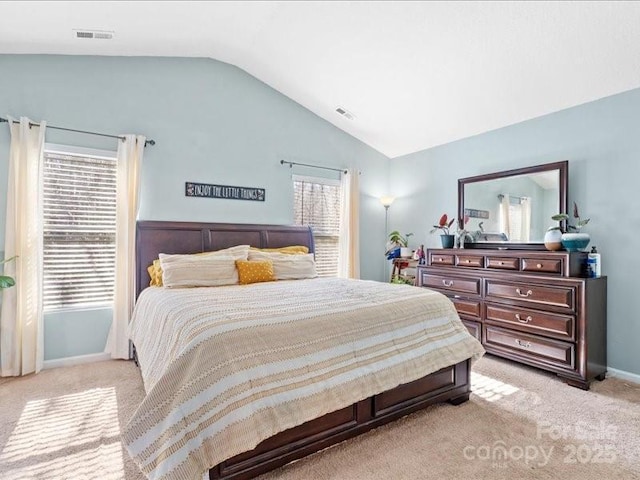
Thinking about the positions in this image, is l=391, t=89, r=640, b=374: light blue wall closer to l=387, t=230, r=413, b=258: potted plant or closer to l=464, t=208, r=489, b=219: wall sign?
l=464, t=208, r=489, b=219: wall sign

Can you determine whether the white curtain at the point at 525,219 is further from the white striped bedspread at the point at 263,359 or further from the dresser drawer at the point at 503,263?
the white striped bedspread at the point at 263,359

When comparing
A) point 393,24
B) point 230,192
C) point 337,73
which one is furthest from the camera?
point 230,192

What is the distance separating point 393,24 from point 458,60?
0.70 m

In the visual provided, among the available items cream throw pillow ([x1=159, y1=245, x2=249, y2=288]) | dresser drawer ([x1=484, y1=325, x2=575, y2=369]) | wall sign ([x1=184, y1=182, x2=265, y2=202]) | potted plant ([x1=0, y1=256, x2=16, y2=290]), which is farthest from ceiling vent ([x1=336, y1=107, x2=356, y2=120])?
potted plant ([x1=0, y1=256, x2=16, y2=290])

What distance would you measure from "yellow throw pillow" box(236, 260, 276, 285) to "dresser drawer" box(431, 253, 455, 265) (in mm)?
1951

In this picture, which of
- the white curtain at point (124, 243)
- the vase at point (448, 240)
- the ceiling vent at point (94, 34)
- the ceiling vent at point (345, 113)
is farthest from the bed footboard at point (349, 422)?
the ceiling vent at point (94, 34)

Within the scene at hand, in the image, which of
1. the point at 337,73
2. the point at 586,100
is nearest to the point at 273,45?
the point at 337,73

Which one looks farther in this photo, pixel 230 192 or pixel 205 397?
pixel 230 192

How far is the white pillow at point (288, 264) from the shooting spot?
360 cm

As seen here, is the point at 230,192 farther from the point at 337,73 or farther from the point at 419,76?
the point at 419,76

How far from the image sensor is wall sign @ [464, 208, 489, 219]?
159 inches

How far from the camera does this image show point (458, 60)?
3102 mm

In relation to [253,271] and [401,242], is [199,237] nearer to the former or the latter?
[253,271]

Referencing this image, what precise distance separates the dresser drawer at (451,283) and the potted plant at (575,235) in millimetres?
850
